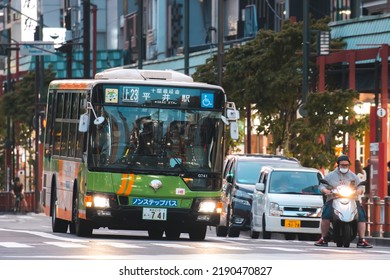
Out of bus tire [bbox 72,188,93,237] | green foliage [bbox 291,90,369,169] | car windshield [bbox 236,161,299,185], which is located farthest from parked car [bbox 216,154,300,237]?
bus tire [bbox 72,188,93,237]

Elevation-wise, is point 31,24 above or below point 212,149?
above

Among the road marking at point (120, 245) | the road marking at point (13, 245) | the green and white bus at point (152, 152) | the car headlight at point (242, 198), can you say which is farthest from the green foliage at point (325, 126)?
the road marking at point (13, 245)

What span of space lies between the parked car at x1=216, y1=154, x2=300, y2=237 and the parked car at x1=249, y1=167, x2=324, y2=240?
111 cm

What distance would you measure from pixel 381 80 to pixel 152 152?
52.2 feet

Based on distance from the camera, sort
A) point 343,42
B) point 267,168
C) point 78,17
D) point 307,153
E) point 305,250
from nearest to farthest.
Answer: point 305,250 < point 267,168 < point 307,153 < point 343,42 < point 78,17

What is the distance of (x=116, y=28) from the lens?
365 ft

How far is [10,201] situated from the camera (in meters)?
87.4

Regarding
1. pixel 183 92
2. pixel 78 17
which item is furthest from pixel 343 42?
pixel 78 17

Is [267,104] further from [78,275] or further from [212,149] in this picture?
[78,275]

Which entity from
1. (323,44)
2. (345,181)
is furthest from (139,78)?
(323,44)

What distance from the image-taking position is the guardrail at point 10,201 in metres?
86.8

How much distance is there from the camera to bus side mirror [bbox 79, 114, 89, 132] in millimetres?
32000

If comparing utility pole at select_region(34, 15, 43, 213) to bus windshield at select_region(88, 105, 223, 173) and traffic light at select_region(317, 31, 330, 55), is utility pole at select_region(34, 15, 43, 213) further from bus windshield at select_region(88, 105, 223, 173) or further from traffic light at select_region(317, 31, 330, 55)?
bus windshield at select_region(88, 105, 223, 173)

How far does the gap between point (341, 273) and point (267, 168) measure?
66.9 feet
